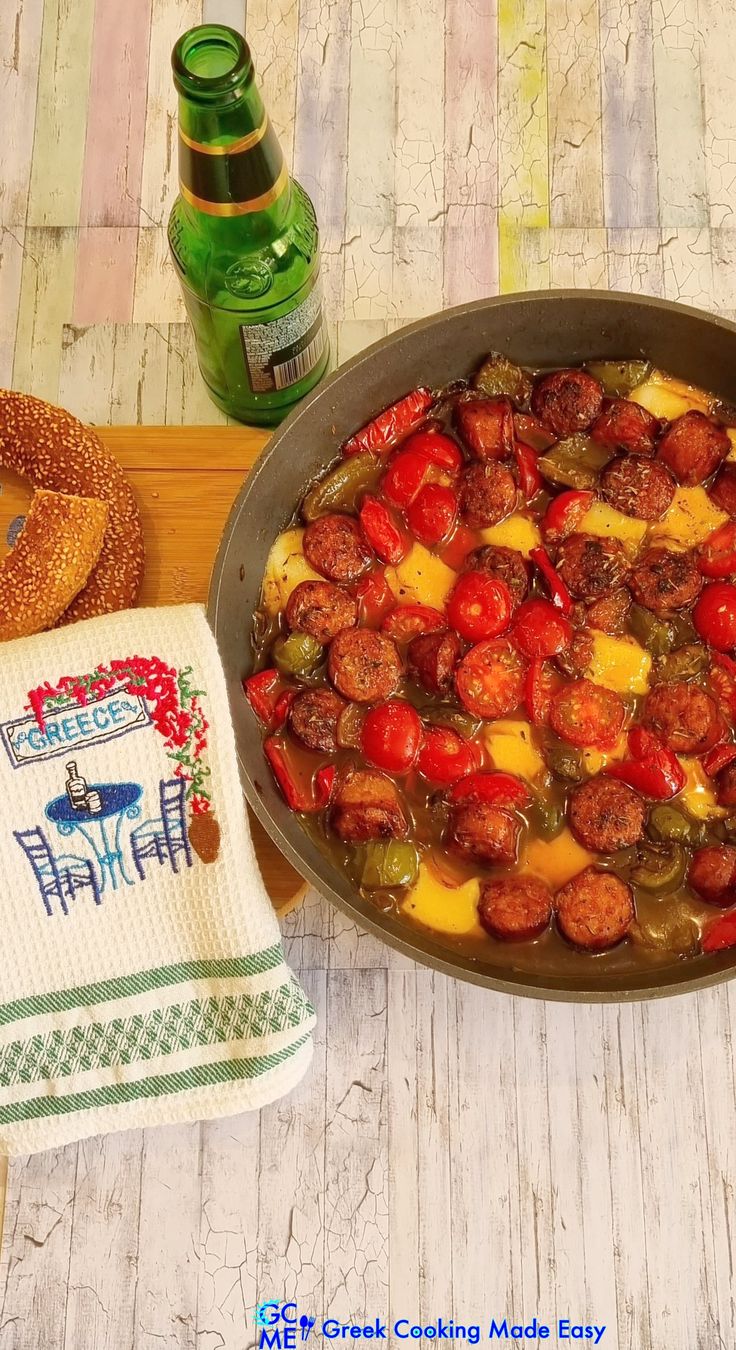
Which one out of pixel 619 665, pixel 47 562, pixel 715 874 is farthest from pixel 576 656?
pixel 47 562

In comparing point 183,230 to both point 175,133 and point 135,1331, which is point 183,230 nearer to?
point 175,133

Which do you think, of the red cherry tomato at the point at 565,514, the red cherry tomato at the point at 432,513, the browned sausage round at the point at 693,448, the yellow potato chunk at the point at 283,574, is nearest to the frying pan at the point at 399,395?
the yellow potato chunk at the point at 283,574

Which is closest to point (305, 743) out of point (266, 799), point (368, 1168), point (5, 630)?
point (266, 799)

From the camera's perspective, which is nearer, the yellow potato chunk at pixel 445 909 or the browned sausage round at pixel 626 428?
the yellow potato chunk at pixel 445 909

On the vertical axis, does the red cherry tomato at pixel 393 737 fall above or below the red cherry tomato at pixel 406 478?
below

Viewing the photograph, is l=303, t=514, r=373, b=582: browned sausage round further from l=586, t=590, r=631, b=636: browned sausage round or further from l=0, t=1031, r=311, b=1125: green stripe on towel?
l=0, t=1031, r=311, b=1125: green stripe on towel

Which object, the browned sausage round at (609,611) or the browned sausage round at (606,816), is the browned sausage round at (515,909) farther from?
the browned sausage round at (609,611)

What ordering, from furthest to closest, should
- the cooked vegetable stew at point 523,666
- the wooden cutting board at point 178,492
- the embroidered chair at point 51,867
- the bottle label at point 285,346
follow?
the wooden cutting board at point 178,492 → the bottle label at point 285,346 → the cooked vegetable stew at point 523,666 → the embroidered chair at point 51,867
